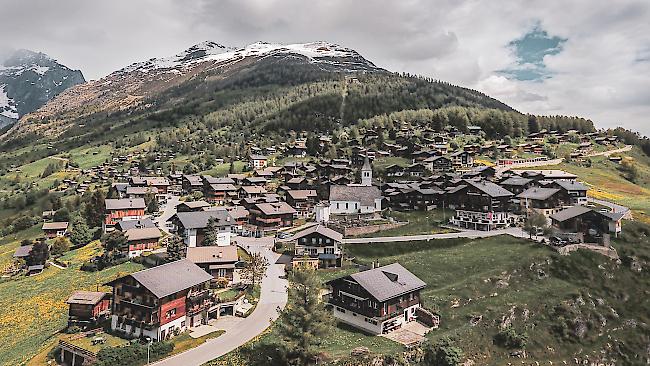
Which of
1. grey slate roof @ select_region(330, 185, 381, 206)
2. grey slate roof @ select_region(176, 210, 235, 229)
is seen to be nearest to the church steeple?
grey slate roof @ select_region(330, 185, 381, 206)

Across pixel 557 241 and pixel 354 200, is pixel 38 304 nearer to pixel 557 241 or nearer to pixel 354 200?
pixel 354 200

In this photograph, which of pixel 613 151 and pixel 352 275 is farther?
pixel 613 151

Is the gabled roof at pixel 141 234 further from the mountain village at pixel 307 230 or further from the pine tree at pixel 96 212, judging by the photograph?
the pine tree at pixel 96 212

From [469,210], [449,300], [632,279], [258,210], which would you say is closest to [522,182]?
[469,210]

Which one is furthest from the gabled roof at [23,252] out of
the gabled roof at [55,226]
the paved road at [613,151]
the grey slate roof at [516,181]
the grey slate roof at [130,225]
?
the paved road at [613,151]

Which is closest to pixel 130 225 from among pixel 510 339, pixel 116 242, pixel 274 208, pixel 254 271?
pixel 116 242

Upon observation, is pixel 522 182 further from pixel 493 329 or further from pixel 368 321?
pixel 368 321
